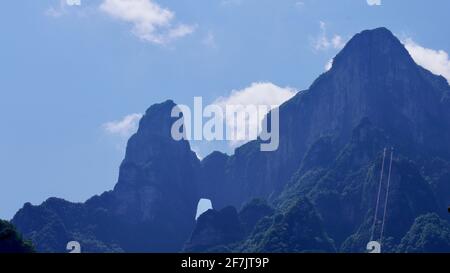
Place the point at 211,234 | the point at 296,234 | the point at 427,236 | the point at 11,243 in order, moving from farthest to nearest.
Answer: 1. the point at 211,234
2. the point at 296,234
3. the point at 427,236
4. the point at 11,243

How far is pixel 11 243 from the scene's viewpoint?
8606 centimetres

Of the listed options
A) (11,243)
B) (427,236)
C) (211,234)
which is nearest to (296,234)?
(211,234)

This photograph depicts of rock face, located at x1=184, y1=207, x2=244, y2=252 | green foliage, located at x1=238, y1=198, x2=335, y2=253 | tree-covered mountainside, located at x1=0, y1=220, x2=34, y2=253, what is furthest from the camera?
rock face, located at x1=184, y1=207, x2=244, y2=252

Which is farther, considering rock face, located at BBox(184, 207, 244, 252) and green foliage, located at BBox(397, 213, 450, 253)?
rock face, located at BBox(184, 207, 244, 252)

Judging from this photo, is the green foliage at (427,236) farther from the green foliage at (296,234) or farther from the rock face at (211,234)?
the rock face at (211,234)

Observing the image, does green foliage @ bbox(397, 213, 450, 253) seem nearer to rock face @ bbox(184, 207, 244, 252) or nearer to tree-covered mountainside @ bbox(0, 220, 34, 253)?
rock face @ bbox(184, 207, 244, 252)

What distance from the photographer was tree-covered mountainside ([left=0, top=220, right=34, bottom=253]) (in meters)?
85.0

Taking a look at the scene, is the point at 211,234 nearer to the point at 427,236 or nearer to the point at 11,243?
the point at 427,236

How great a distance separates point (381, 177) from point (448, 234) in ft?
68.4

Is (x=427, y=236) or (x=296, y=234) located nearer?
(x=427, y=236)

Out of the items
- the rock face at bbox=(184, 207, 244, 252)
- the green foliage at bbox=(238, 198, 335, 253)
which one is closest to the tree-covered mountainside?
the green foliage at bbox=(238, 198, 335, 253)

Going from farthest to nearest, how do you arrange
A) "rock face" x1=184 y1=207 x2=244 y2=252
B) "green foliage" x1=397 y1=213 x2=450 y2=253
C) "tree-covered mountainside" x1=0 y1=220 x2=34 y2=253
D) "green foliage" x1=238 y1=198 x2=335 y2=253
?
"rock face" x1=184 y1=207 x2=244 y2=252, "green foliage" x1=238 y1=198 x2=335 y2=253, "green foliage" x1=397 y1=213 x2=450 y2=253, "tree-covered mountainside" x1=0 y1=220 x2=34 y2=253

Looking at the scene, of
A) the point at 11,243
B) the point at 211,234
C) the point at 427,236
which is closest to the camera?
the point at 11,243

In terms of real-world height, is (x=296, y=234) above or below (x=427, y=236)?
above
